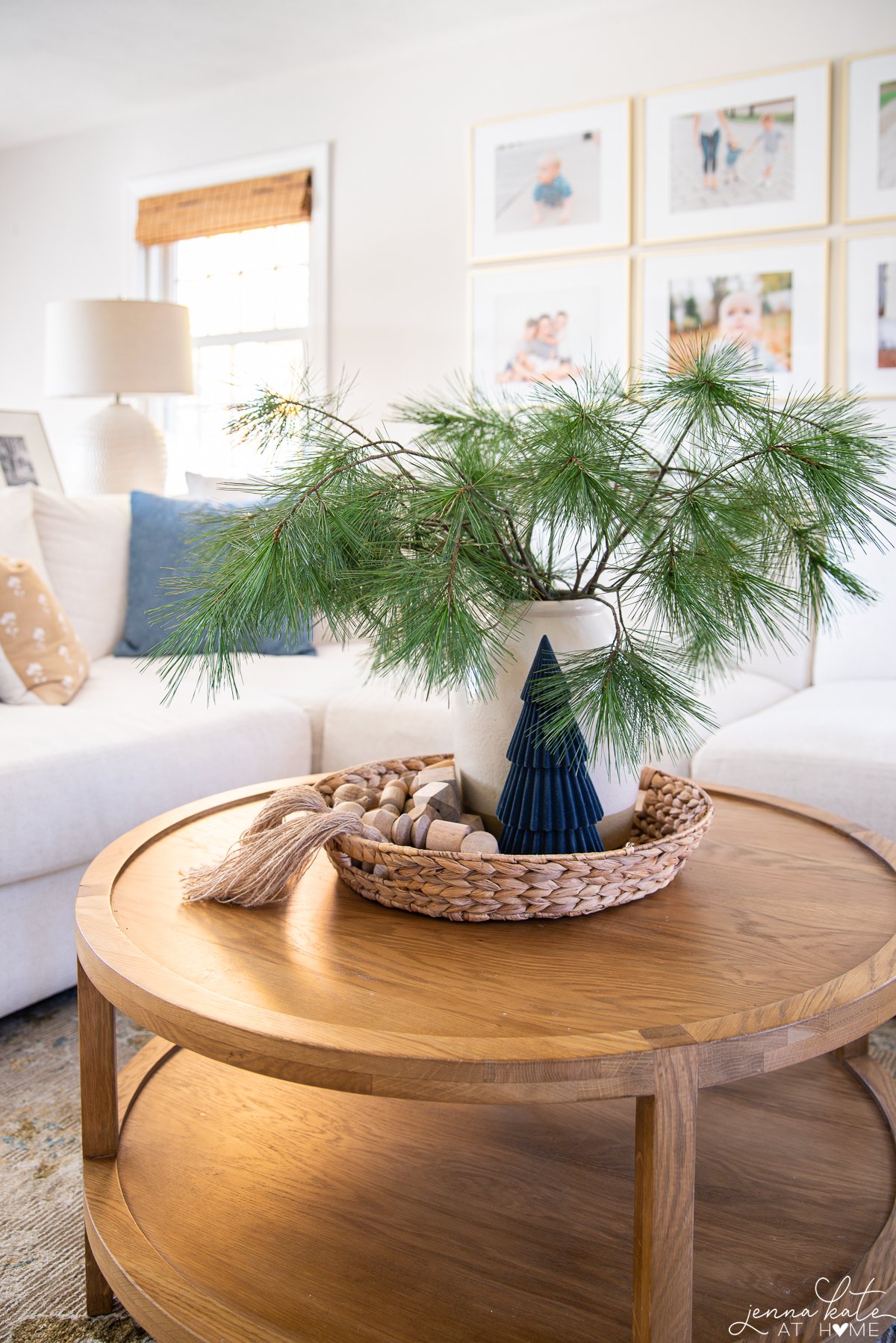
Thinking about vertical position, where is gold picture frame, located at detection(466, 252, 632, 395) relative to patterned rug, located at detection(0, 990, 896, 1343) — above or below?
above

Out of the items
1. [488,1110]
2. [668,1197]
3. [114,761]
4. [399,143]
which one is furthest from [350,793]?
[399,143]

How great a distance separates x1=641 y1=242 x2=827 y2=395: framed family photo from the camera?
10.6 ft

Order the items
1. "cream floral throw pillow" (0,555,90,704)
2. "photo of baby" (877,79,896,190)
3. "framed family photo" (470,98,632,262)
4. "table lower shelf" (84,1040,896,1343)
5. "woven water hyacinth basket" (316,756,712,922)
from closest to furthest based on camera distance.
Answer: "table lower shelf" (84,1040,896,1343), "woven water hyacinth basket" (316,756,712,922), "cream floral throw pillow" (0,555,90,704), "photo of baby" (877,79,896,190), "framed family photo" (470,98,632,262)

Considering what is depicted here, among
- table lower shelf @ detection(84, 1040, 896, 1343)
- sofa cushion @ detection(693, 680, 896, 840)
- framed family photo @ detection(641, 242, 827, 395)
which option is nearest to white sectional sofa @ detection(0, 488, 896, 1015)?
sofa cushion @ detection(693, 680, 896, 840)

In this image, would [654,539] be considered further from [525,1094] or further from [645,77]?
[645,77]

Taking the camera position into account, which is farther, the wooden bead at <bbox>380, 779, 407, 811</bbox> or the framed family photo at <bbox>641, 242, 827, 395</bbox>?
the framed family photo at <bbox>641, 242, 827, 395</bbox>

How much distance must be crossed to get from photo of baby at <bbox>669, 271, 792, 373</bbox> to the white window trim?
1.41 m

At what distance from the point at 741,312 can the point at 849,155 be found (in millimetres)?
530

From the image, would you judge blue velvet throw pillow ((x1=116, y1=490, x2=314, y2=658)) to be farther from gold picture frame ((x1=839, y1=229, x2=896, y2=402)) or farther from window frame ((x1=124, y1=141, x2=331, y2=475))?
gold picture frame ((x1=839, y1=229, x2=896, y2=402))

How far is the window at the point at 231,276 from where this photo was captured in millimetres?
4215

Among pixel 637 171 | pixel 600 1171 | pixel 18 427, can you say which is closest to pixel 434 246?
pixel 637 171

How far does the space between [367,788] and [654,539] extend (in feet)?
1.41

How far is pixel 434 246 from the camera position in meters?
3.89

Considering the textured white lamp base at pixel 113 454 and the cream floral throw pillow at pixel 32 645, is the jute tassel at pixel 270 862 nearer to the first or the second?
the cream floral throw pillow at pixel 32 645
